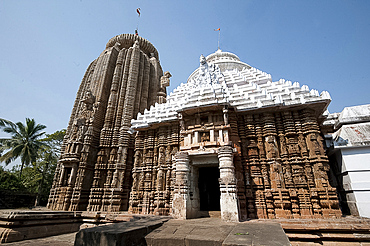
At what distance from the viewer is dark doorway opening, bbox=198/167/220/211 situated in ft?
36.5

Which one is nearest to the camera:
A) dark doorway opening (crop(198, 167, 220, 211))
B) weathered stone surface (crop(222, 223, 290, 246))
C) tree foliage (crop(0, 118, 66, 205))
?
weathered stone surface (crop(222, 223, 290, 246))

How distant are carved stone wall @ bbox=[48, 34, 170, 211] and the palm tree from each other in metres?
7.36

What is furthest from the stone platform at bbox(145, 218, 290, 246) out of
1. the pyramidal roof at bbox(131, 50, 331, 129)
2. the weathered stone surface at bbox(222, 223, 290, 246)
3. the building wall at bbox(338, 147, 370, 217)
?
the building wall at bbox(338, 147, 370, 217)

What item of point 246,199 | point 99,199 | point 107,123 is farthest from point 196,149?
point 107,123

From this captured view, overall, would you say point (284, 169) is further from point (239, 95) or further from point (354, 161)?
point (239, 95)

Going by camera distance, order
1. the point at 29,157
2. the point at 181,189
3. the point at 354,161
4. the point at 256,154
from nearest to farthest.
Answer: the point at 181,189 < the point at 354,161 < the point at 256,154 < the point at 29,157

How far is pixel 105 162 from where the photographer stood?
53.0 feet

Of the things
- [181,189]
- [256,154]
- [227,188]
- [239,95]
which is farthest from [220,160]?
[239,95]

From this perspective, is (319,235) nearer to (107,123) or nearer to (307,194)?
(307,194)

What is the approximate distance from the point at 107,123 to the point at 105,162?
12.1 feet

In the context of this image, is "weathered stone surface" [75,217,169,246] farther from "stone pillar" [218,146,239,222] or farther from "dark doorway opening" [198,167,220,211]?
"dark doorway opening" [198,167,220,211]

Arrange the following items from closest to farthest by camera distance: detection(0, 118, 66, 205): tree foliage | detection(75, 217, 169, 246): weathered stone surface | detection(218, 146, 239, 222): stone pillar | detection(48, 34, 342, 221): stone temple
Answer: detection(75, 217, 169, 246): weathered stone surface, detection(218, 146, 239, 222): stone pillar, detection(48, 34, 342, 221): stone temple, detection(0, 118, 66, 205): tree foliage

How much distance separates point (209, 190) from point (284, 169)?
4567mm

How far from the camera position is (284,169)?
340 inches
